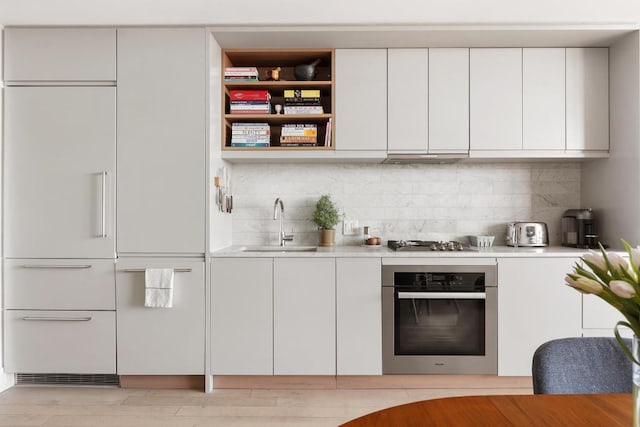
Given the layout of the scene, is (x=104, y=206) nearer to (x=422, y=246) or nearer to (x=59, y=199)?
(x=59, y=199)

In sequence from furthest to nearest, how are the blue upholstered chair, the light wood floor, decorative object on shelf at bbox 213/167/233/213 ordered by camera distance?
decorative object on shelf at bbox 213/167/233/213
the light wood floor
the blue upholstered chair

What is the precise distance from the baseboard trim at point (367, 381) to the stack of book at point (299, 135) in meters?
1.59

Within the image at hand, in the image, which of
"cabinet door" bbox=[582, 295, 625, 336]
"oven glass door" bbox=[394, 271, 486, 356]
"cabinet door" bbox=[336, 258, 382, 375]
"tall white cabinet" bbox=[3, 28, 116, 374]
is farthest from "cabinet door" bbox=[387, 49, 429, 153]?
"tall white cabinet" bbox=[3, 28, 116, 374]

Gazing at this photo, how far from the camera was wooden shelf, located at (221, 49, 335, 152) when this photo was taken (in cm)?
319

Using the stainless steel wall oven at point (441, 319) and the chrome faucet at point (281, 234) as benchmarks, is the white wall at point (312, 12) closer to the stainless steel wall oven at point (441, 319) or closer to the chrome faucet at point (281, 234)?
the chrome faucet at point (281, 234)

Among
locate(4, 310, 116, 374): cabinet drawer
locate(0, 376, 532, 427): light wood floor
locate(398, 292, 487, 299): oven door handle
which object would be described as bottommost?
locate(0, 376, 532, 427): light wood floor

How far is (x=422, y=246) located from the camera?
10.5 ft

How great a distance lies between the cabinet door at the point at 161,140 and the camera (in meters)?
2.94

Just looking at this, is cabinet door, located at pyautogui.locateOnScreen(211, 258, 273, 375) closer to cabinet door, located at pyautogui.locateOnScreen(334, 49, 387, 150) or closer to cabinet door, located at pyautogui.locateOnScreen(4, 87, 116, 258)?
cabinet door, located at pyautogui.locateOnScreen(4, 87, 116, 258)

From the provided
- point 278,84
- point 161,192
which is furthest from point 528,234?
point 161,192

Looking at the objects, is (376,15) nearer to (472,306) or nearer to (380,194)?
(380,194)

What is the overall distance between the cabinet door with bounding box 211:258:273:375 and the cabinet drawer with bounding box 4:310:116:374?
68 cm

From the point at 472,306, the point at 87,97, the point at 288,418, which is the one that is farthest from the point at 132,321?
the point at 472,306

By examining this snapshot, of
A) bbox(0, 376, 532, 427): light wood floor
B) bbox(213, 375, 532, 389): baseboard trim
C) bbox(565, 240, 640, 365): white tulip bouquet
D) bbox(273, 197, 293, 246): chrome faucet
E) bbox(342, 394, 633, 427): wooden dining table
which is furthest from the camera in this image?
bbox(273, 197, 293, 246): chrome faucet
